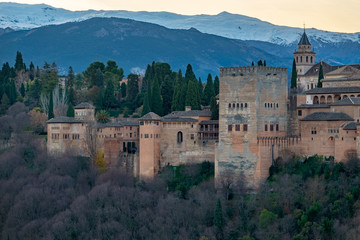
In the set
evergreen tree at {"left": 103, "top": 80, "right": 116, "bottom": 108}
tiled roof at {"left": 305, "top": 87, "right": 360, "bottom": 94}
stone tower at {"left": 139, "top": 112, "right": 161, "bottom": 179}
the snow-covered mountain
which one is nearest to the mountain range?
the snow-covered mountain

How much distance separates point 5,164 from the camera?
60094 mm

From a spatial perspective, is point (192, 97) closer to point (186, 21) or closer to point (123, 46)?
point (123, 46)

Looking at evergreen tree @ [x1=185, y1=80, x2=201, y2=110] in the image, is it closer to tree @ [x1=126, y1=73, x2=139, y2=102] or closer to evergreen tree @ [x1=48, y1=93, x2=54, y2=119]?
evergreen tree @ [x1=48, y1=93, x2=54, y2=119]

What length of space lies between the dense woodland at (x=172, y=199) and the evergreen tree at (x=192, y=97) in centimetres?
9

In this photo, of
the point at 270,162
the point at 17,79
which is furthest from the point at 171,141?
the point at 17,79

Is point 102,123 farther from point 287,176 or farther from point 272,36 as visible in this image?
point 272,36

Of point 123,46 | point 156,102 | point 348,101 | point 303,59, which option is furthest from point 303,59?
point 123,46

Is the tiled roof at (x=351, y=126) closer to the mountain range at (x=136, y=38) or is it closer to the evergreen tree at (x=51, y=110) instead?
the evergreen tree at (x=51, y=110)

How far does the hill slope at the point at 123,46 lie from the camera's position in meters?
160

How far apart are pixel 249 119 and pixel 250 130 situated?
715mm

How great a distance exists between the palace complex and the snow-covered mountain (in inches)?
3203

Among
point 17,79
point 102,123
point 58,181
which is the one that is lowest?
point 58,181

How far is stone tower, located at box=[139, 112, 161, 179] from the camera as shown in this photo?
51969 mm

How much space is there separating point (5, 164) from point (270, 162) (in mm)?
23324
